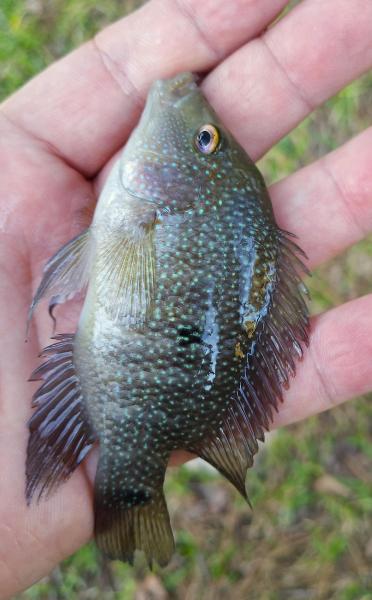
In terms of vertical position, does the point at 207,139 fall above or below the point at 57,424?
above

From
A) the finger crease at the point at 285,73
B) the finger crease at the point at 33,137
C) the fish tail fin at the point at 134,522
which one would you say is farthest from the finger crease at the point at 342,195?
the fish tail fin at the point at 134,522

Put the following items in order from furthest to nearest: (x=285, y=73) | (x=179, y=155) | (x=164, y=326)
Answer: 1. (x=285, y=73)
2. (x=179, y=155)
3. (x=164, y=326)

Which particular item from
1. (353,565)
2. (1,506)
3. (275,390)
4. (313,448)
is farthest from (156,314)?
Answer: (353,565)

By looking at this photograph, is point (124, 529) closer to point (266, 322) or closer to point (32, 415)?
point (32, 415)

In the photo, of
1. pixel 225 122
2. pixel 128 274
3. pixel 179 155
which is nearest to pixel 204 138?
pixel 179 155

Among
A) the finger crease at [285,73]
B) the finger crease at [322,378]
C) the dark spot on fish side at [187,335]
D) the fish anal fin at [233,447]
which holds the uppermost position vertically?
the finger crease at [285,73]

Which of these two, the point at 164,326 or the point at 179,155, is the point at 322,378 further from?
the point at 179,155

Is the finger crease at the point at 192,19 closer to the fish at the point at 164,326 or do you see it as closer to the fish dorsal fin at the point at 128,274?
the fish at the point at 164,326
